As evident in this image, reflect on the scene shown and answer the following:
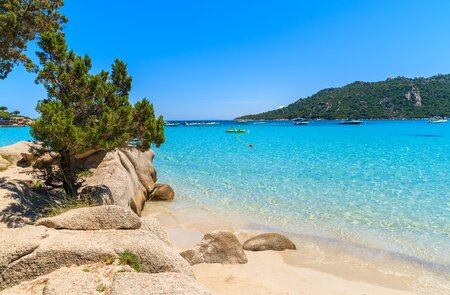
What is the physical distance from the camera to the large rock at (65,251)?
5.82 m

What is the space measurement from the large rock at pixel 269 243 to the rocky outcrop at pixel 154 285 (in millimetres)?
6126

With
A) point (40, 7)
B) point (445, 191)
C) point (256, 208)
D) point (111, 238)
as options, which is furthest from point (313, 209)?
point (40, 7)

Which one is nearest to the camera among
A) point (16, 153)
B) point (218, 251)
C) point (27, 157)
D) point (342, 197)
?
point (218, 251)

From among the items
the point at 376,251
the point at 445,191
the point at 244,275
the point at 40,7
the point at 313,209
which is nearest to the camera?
the point at 244,275

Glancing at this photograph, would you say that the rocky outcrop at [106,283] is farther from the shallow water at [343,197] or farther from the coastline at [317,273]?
the shallow water at [343,197]

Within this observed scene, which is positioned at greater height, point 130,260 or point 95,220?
point 95,220

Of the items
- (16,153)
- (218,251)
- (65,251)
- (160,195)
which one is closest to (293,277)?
(218,251)

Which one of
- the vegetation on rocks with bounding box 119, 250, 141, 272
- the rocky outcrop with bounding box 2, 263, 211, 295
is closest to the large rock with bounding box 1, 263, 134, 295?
the rocky outcrop with bounding box 2, 263, 211, 295

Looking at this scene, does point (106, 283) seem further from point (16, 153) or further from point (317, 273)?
point (16, 153)

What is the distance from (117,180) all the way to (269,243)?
6.78 m

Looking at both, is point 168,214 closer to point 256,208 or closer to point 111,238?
point 256,208

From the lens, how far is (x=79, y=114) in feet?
36.5

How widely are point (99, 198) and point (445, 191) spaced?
19.3 metres

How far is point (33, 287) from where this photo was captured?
18.1 feet
